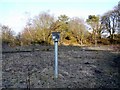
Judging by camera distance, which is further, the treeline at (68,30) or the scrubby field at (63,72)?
the treeline at (68,30)

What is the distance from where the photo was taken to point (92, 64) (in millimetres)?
5262

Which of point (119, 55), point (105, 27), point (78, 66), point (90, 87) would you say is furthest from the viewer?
point (105, 27)

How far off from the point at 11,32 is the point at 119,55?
406 centimetres

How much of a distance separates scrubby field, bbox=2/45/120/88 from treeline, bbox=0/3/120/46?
3197 mm

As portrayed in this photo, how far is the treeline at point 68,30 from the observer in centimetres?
906

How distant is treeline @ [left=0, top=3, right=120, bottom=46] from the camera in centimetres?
906

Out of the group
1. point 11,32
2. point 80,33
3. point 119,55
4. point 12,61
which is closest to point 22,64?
point 12,61

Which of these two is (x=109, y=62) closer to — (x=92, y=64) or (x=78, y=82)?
(x=92, y=64)

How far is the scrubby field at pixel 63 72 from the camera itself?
169 inches

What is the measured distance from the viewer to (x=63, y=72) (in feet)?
15.6

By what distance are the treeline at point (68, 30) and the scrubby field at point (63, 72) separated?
10.5 ft

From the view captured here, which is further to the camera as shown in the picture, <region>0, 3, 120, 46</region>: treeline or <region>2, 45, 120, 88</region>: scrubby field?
<region>0, 3, 120, 46</region>: treeline

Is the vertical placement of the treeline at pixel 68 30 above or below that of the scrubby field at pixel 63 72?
above

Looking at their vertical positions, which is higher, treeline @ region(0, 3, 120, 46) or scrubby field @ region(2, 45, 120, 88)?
treeline @ region(0, 3, 120, 46)
